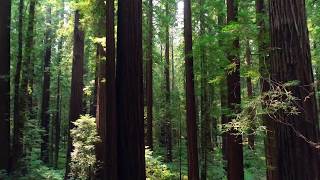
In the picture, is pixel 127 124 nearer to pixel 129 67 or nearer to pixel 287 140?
pixel 129 67

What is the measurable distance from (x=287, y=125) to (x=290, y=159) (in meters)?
0.42

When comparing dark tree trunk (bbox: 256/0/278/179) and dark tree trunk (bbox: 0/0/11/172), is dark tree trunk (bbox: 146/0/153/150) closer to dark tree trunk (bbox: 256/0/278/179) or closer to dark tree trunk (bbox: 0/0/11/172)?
dark tree trunk (bbox: 0/0/11/172)

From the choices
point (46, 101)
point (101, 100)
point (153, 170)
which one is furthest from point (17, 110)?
point (46, 101)

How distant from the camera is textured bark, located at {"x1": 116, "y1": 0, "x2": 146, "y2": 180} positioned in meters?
8.88

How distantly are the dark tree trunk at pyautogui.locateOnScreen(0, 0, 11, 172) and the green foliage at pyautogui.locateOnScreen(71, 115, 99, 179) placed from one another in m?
2.96

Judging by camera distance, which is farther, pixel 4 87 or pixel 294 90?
pixel 4 87

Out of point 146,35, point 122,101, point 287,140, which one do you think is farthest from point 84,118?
point 287,140

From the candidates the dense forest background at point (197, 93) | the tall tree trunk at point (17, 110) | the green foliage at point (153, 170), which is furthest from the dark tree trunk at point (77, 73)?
the green foliage at point (153, 170)

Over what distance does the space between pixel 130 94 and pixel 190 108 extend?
25.3 feet

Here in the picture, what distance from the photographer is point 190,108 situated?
1655cm

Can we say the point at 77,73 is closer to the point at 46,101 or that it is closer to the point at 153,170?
the point at 153,170

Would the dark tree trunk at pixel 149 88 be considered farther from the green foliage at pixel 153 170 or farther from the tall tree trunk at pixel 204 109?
the green foliage at pixel 153 170

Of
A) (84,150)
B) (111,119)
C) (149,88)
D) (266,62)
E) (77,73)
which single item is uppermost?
(77,73)

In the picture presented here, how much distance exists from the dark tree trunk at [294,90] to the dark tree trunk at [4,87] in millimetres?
12057
